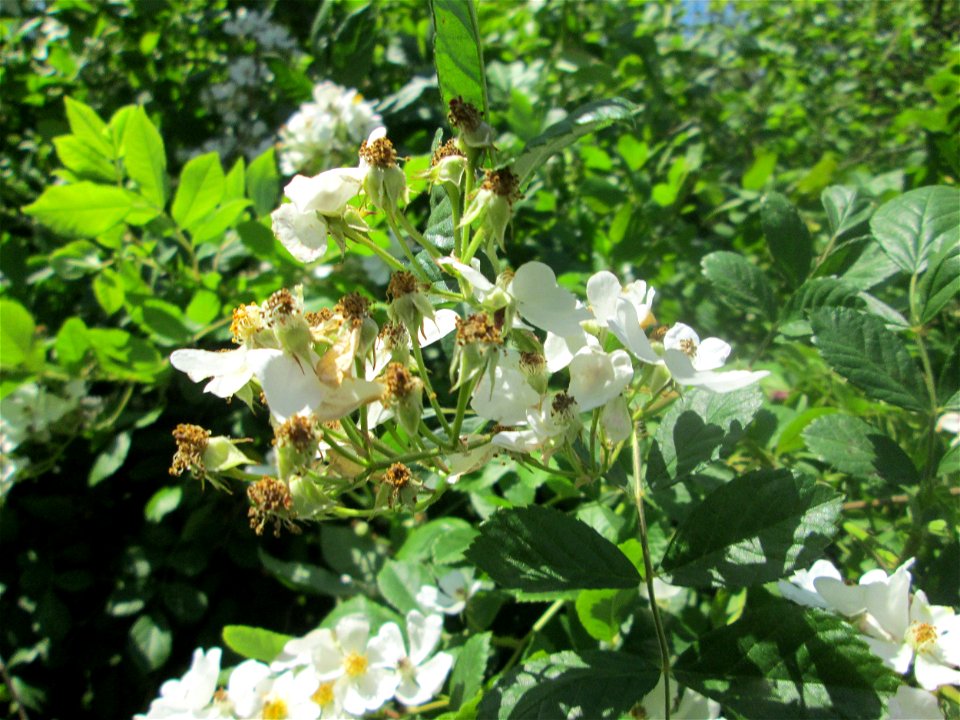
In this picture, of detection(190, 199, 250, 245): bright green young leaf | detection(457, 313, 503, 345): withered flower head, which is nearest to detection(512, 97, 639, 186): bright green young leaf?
detection(457, 313, 503, 345): withered flower head

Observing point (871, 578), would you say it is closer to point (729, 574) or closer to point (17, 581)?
point (729, 574)

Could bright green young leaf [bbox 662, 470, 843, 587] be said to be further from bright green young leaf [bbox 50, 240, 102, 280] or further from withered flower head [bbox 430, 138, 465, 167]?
bright green young leaf [bbox 50, 240, 102, 280]

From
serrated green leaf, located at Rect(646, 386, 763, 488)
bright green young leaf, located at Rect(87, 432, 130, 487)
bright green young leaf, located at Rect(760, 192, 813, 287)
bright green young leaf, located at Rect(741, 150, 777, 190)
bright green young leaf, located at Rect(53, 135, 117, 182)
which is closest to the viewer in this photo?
serrated green leaf, located at Rect(646, 386, 763, 488)

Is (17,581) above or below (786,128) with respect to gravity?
below

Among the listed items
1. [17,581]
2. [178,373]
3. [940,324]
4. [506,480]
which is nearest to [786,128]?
[940,324]

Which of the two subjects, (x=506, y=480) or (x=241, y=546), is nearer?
(x=506, y=480)

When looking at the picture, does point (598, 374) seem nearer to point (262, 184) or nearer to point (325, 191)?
point (325, 191)

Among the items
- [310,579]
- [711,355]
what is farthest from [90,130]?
[711,355]
